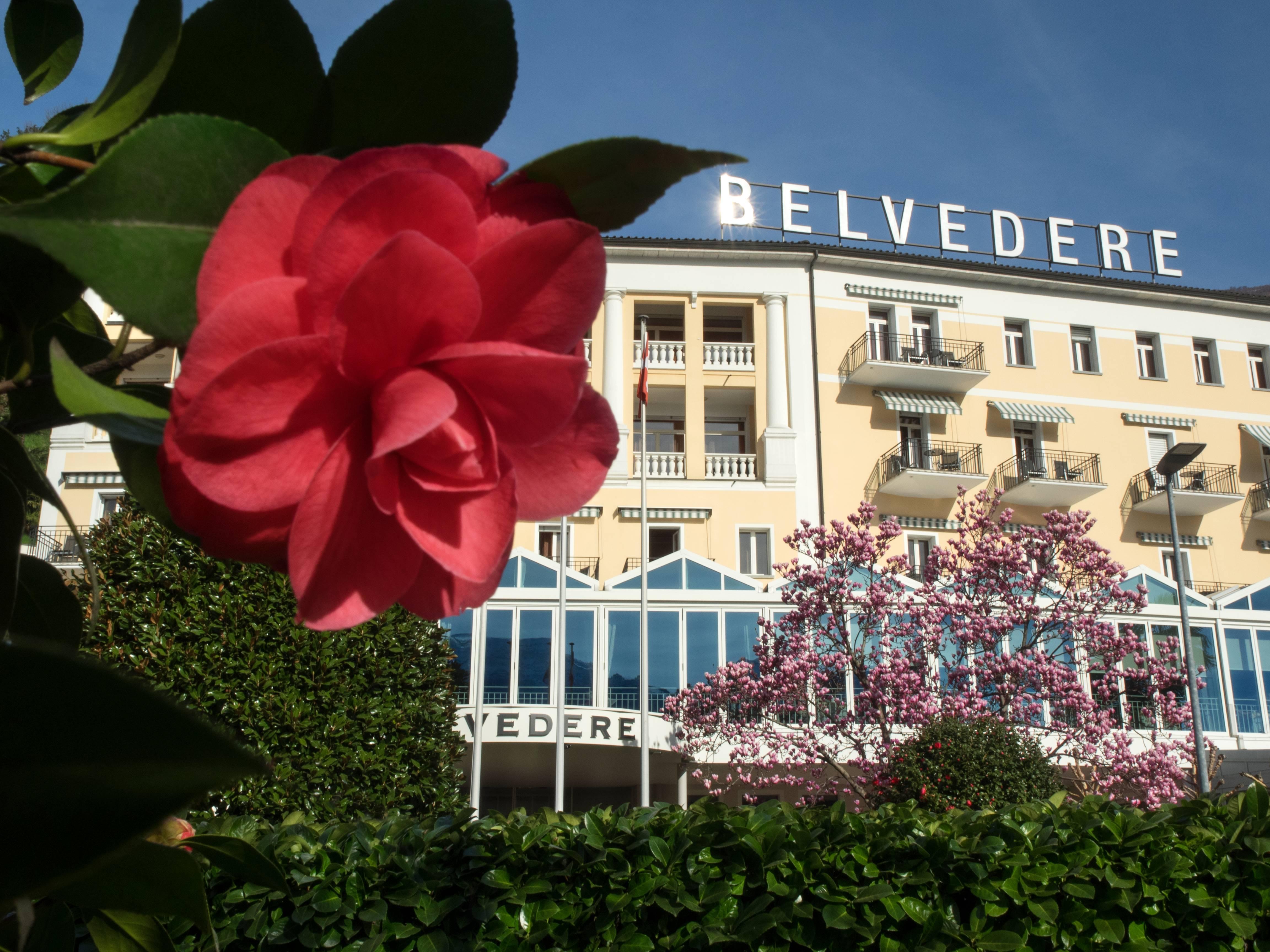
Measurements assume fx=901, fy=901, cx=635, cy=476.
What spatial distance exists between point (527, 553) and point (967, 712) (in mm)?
7202

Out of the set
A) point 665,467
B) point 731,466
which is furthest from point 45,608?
point 731,466

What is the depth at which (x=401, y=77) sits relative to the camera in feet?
1.23

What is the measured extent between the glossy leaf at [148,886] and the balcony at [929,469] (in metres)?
18.0

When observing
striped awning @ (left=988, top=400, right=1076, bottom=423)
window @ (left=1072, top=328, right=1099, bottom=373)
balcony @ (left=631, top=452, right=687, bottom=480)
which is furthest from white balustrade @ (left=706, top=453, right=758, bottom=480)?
window @ (left=1072, top=328, right=1099, bottom=373)

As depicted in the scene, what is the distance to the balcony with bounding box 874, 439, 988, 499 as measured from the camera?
58.4 feet

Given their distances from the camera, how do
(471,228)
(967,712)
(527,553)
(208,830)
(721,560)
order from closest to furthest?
1. (471,228)
2. (208,830)
3. (967,712)
4. (527,553)
5. (721,560)

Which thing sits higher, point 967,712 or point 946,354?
point 946,354

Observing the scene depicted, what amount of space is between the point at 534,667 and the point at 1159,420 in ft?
49.0

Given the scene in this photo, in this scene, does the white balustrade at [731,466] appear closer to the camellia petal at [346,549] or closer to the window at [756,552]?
the window at [756,552]

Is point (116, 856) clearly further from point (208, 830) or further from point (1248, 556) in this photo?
point (1248, 556)

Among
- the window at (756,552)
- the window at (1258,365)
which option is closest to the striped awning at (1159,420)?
the window at (1258,365)

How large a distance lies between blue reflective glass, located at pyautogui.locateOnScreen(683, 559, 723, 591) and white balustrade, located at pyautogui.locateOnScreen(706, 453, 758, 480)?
329 cm

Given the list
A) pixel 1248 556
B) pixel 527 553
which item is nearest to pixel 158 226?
pixel 527 553

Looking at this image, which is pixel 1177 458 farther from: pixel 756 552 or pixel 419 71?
pixel 419 71
